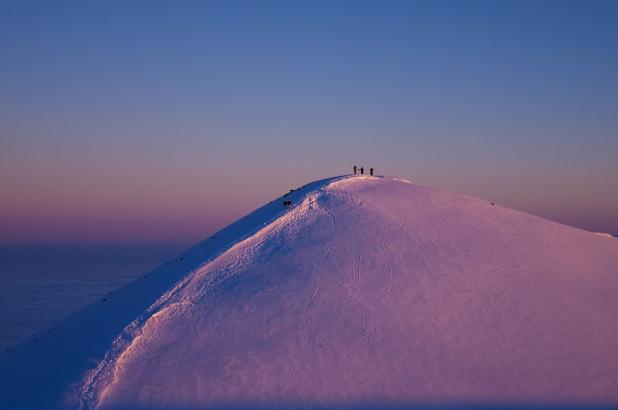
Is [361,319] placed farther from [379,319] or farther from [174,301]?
[174,301]

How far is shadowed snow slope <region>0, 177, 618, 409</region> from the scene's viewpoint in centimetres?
1302

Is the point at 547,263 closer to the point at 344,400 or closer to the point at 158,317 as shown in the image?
the point at 344,400

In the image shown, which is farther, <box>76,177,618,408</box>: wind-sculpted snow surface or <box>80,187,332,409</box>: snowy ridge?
<box>80,187,332,409</box>: snowy ridge

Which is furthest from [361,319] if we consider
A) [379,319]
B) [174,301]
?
[174,301]

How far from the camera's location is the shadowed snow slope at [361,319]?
1302 centimetres

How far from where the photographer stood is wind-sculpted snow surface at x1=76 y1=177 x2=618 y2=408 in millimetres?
13008

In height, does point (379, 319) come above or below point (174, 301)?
below

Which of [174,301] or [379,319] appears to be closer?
[379,319]

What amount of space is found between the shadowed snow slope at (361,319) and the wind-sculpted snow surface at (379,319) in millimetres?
41

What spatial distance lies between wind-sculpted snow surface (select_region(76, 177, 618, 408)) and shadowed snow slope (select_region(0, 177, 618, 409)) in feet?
0.13

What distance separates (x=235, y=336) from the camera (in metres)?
14.5

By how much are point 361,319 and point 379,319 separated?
47 cm

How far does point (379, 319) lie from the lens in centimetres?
1498

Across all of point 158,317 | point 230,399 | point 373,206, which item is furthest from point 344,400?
point 373,206
